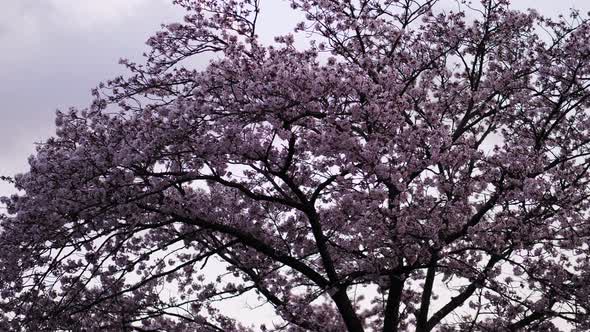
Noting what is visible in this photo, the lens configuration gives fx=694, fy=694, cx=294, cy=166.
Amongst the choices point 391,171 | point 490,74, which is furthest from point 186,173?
point 490,74

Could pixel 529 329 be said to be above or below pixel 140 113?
below

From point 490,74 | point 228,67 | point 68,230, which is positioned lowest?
point 68,230

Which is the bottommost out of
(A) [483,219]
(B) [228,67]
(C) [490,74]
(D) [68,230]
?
(D) [68,230]

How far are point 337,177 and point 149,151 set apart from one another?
2.81 meters

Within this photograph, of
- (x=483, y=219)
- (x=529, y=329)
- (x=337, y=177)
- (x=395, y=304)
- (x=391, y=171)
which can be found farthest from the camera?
(x=529, y=329)

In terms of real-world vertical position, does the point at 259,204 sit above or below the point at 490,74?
below

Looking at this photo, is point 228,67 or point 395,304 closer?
point 228,67

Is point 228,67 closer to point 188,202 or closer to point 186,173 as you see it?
point 186,173

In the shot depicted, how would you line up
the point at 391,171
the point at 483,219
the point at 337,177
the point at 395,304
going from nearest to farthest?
the point at 391,171 → the point at 337,177 → the point at 483,219 → the point at 395,304

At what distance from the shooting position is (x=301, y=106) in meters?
10.3

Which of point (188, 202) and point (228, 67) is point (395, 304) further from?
point (228, 67)

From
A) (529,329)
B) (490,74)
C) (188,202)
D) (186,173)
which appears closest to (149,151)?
(186,173)

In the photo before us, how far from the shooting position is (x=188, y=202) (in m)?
11.9

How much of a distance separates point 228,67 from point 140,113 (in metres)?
1.76
